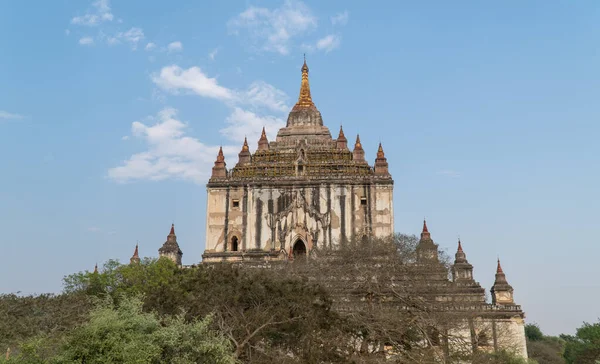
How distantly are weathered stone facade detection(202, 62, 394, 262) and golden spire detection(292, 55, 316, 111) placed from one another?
9846 millimetres

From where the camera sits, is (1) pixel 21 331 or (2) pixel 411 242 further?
(2) pixel 411 242

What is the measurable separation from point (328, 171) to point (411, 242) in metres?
17.9

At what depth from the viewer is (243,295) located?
2422 centimetres

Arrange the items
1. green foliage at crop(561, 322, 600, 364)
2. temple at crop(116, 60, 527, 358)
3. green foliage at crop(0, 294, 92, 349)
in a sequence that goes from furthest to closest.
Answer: temple at crop(116, 60, 527, 358)
green foliage at crop(561, 322, 600, 364)
green foliage at crop(0, 294, 92, 349)

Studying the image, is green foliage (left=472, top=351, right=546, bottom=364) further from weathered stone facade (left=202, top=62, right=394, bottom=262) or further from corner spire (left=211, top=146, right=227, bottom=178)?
corner spire (left=211, top=146, right=227, bottom=178)

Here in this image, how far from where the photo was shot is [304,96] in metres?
63.4

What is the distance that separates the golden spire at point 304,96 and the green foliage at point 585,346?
3182 cm

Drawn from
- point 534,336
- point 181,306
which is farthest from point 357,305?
point 534,336

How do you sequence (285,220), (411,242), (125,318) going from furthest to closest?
(285,220), (411,242), (125,318)

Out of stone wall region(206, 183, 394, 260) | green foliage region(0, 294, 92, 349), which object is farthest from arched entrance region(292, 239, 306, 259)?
green foliage region(0, 294, 92, 349)

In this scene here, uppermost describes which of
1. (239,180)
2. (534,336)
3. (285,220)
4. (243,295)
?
(239,180)

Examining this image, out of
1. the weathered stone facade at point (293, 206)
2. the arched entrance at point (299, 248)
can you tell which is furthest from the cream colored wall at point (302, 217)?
the arched entrance at point (299, 248)

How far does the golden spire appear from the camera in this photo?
203 feet

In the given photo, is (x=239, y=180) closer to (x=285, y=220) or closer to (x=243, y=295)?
(x=285, y=220)
